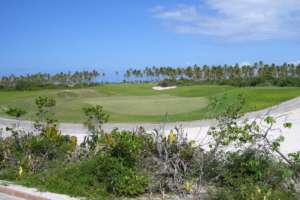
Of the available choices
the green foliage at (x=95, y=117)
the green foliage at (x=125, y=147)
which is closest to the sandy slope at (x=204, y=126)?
the green foliage at (x=95, y=117)

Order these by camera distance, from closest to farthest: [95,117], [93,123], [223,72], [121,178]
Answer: [121,178]
[95,117]
[93,123]
[223,72]

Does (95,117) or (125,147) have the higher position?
(95,117)

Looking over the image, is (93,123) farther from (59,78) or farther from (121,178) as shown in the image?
(59,78)

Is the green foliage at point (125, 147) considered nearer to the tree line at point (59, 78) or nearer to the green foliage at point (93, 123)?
the green foliage at point (93, 123)

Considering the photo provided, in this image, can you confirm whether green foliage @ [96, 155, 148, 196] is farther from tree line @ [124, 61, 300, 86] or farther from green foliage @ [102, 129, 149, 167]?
tree line @ [124, 61, 300, 86]

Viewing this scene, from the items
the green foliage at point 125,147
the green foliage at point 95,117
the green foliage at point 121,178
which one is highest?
the green foliage at point 95,117

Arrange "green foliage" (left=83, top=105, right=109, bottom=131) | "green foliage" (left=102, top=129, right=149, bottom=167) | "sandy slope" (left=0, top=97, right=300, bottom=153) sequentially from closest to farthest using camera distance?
"green foliage" (left=102, top=129, right=149, bottom=167) → "green foliage" (left=83, top=105, right=109, bottom=131) → "sandy slope" (left=0, top=97, right=300, bottom=153)

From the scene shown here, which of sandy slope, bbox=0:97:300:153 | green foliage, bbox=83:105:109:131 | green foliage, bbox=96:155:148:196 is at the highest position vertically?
green foliage, bbox=83:105:109:131

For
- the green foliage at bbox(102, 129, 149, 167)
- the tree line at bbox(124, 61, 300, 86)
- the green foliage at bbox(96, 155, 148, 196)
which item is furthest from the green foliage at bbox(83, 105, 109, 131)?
the tree line at bbox(124, 61, 300, 86)

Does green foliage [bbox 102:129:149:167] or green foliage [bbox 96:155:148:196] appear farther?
green foliage [bbox 102:129:149:167]

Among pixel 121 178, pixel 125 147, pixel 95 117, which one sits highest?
pixel 95 117

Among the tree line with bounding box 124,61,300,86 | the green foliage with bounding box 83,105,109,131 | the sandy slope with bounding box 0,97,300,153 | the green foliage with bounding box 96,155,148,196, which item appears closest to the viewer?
the green foliage with bounding box 96,155,148,196

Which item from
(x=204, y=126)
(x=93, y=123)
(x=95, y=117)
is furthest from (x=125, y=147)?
(x=204, y=126)

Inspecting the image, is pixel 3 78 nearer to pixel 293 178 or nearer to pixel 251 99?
pixel 251 99
